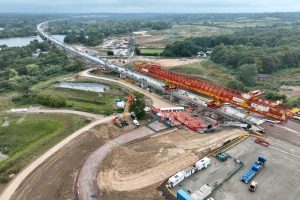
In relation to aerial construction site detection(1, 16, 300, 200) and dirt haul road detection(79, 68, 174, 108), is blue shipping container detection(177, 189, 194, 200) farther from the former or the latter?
dirt haul road detection(79, 68, 174, 108)

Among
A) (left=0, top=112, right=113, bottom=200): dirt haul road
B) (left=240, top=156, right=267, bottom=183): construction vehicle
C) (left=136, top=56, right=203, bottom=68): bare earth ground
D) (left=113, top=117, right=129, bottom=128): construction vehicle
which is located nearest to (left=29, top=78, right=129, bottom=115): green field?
(left=113, top=117, right=129, bottom=128): construction vehicle

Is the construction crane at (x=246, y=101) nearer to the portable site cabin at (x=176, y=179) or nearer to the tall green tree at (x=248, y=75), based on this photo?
the tall green tree at (x=248, y=75)

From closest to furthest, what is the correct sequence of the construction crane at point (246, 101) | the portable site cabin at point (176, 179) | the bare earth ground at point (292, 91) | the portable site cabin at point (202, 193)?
the portable site cabin at point (202, 193) → the portable site cabin at point (176, 179) → the construction crane at point (246, 101) → the bare earth ground at point (292, 91)

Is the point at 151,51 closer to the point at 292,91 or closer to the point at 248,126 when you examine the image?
the point at 292,91

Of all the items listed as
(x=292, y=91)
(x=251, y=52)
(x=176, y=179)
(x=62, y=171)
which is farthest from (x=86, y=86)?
(x=251, y=52)

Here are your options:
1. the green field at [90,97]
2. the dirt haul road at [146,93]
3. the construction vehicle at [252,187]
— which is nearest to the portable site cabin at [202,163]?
the construction vehicle at [252,187]
